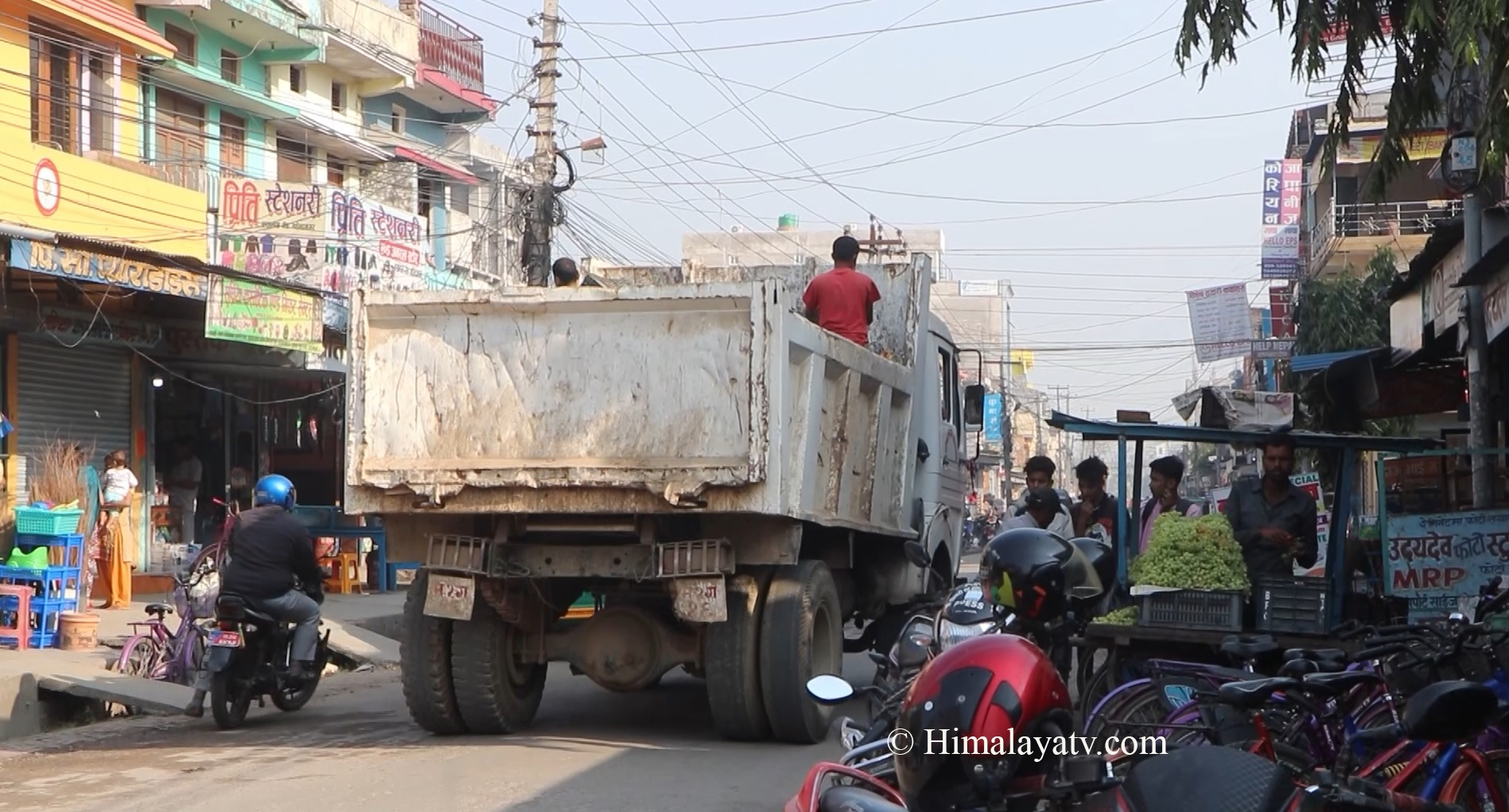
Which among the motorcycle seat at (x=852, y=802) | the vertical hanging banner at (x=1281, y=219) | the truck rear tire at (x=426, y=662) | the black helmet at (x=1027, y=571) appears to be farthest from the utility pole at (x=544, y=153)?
the vertical hanging banner at (x=1281, y=219)

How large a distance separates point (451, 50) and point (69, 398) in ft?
60.6

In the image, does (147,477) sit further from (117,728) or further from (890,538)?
(890,538)

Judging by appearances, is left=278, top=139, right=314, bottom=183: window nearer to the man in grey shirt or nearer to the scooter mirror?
the man in grey shirt

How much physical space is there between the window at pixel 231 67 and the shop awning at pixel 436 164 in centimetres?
423

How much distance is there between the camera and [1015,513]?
10.7 m

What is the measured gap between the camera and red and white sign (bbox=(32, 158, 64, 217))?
60.1ft

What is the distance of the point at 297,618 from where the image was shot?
1062cm

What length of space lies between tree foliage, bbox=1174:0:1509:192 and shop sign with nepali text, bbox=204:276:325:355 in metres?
11.7

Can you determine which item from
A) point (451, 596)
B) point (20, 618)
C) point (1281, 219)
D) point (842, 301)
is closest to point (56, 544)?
point (20, 618)

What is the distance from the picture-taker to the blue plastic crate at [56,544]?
1403 cm

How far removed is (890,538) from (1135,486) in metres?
2.53

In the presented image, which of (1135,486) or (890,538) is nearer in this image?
(1135,486)

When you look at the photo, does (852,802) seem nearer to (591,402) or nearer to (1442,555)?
(591,402)

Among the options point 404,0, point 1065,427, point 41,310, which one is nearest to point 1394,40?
point 1065,427
